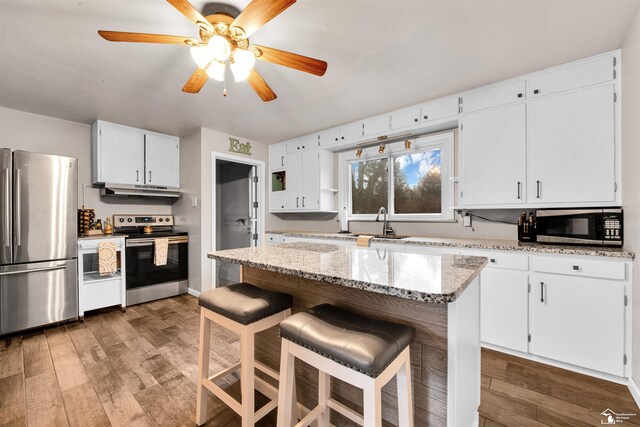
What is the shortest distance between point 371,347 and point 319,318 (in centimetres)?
29

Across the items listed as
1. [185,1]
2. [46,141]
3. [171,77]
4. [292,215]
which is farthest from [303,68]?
[46,141]

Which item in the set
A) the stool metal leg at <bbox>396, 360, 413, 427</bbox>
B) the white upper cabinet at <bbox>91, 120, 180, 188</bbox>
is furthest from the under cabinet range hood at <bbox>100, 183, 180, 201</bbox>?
the stool metal leg at <bbox>396, 360, 413, 427</bbox>

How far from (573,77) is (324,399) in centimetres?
296

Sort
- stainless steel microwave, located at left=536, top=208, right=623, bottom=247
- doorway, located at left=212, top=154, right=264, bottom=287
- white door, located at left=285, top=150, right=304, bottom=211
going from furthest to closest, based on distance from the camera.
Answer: doorway, located at left=212, top=154, right=264, bottom=287, white door, located at left=285, top=150, right=304, bottom=211, stainless steel microwave, located at left=536, top=208, right=623, bottom=247

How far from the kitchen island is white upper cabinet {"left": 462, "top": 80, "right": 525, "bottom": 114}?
1.80 metres

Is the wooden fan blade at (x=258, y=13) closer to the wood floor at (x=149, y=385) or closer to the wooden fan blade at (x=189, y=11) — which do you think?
the wooden fan blade at (x=189, y=11)

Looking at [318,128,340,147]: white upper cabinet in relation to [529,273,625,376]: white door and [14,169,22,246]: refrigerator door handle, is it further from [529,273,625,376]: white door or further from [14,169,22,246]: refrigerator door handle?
[14,169,22,246]: refrigerator door handle

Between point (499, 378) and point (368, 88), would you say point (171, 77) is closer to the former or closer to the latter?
point (368, 88)

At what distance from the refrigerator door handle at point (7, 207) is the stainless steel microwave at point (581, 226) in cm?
479

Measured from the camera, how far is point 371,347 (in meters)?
0.92

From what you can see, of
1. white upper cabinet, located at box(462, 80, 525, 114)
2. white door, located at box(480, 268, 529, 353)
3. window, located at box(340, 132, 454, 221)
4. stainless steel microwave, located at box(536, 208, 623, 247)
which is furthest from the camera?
window, located at box(340, 132, 454, 221)

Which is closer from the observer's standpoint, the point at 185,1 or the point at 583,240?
the point at 185,1

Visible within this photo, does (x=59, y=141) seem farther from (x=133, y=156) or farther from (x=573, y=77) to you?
(x=573, y=77)

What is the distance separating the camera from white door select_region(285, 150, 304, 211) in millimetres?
4246
